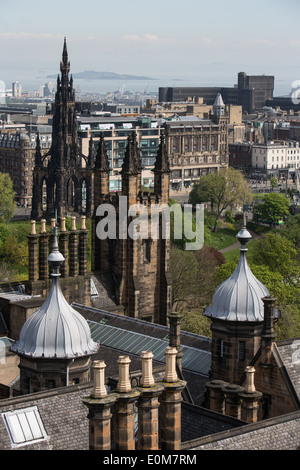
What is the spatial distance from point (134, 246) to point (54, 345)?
25.3 metres

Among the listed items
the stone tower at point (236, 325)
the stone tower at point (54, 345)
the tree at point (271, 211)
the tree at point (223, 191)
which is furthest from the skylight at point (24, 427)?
the tree at point (223, 191)

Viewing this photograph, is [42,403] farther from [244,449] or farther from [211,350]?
[211,350]

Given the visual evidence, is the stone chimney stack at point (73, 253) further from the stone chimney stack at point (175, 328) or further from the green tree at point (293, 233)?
the green tree at point (293, 233)

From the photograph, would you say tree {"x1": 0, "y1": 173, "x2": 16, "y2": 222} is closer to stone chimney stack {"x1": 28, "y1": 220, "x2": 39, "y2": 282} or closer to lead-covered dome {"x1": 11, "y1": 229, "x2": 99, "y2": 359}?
stone chimney stack {"x1": 28, "y1": 220, "x2": 39, "y2": 282}

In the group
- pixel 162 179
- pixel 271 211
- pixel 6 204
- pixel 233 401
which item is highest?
pixel 162 179

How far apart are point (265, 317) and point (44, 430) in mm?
12601

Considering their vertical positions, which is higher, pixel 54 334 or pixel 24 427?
pixel 54 334

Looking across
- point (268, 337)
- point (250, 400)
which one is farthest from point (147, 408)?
point (268, 337)

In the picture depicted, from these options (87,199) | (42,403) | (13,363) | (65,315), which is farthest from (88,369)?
(87,199)

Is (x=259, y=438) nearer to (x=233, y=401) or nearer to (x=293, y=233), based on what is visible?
Result: (x=233, y=401)

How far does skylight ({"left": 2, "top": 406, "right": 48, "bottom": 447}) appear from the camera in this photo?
40.0 m

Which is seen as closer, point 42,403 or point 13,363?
point 42,403

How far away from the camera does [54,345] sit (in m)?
47.3
